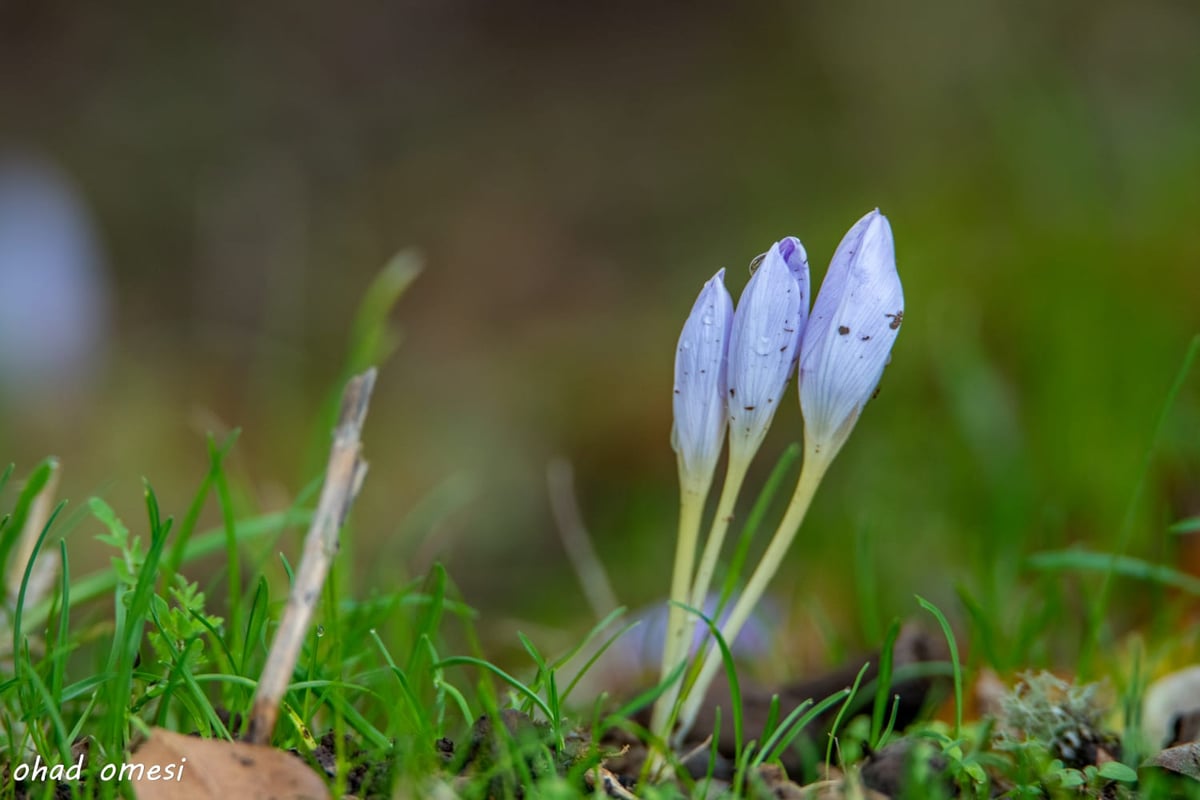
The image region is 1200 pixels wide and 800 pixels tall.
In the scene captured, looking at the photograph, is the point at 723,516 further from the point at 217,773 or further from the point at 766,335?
the point at 217,773

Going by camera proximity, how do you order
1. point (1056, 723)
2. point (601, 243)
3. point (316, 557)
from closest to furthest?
point (316, 557)
point (1056, 723)
point (601, 243)

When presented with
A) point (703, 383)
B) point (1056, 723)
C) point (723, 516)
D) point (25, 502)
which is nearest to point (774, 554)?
point (723, 516)

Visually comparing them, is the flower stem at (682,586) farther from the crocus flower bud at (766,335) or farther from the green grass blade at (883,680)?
the green grass blade at (883,680)

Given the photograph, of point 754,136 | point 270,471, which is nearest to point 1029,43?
point 754,136

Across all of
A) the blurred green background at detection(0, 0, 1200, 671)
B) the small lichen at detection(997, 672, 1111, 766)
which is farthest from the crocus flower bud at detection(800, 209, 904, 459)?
the blurred green background at detection(0, 0, 1200, 671)

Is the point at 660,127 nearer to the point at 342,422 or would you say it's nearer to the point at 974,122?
the point at 974,122

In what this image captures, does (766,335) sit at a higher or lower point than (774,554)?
higher

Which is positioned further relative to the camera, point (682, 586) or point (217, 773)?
point (682, 586)
